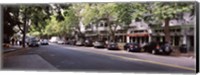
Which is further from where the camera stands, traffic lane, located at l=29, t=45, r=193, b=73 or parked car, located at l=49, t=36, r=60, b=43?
parked car, located at l=49, t=36, r=60, b=43

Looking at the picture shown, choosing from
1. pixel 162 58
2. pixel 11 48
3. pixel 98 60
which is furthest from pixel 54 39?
pixel 162 58

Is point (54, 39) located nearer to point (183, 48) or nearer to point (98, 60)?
point (98, 60)

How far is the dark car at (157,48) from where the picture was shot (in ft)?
32.3

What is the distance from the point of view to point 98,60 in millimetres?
10453

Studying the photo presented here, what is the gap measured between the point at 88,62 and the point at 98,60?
0.93ft

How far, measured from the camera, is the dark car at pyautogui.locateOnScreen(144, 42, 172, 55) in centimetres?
984

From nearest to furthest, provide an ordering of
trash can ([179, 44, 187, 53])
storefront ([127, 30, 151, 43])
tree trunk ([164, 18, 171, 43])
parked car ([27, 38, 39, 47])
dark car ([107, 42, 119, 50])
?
trash can ([179, 44, 187, 53])
tree trunk ([164, 18, 171, 43])
storefront ([127, 30, 151, 43])
dark car ([107, 42, 119, 50])
parked car ([27, 38, 39, 47])

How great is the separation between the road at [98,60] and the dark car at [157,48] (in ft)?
0.49

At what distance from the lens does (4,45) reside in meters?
11.0

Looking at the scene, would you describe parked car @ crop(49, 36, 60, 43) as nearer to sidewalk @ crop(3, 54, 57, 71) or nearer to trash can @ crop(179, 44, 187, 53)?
sidewalk @ crop(3, 54, 57, 71)

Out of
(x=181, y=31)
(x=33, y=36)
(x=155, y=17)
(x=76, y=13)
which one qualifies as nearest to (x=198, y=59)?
(x=181, y=31)

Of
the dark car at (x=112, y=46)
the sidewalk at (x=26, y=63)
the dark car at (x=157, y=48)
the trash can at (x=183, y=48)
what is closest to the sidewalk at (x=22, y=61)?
the sidewalk at (x=26, y=63)

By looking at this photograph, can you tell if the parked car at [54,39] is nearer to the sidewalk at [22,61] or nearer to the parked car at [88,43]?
the sidewalk at [22,61]

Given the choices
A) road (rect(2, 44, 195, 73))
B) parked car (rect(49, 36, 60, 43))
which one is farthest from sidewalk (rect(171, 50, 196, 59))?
parked car (rect(49, 36, 60, 43))
